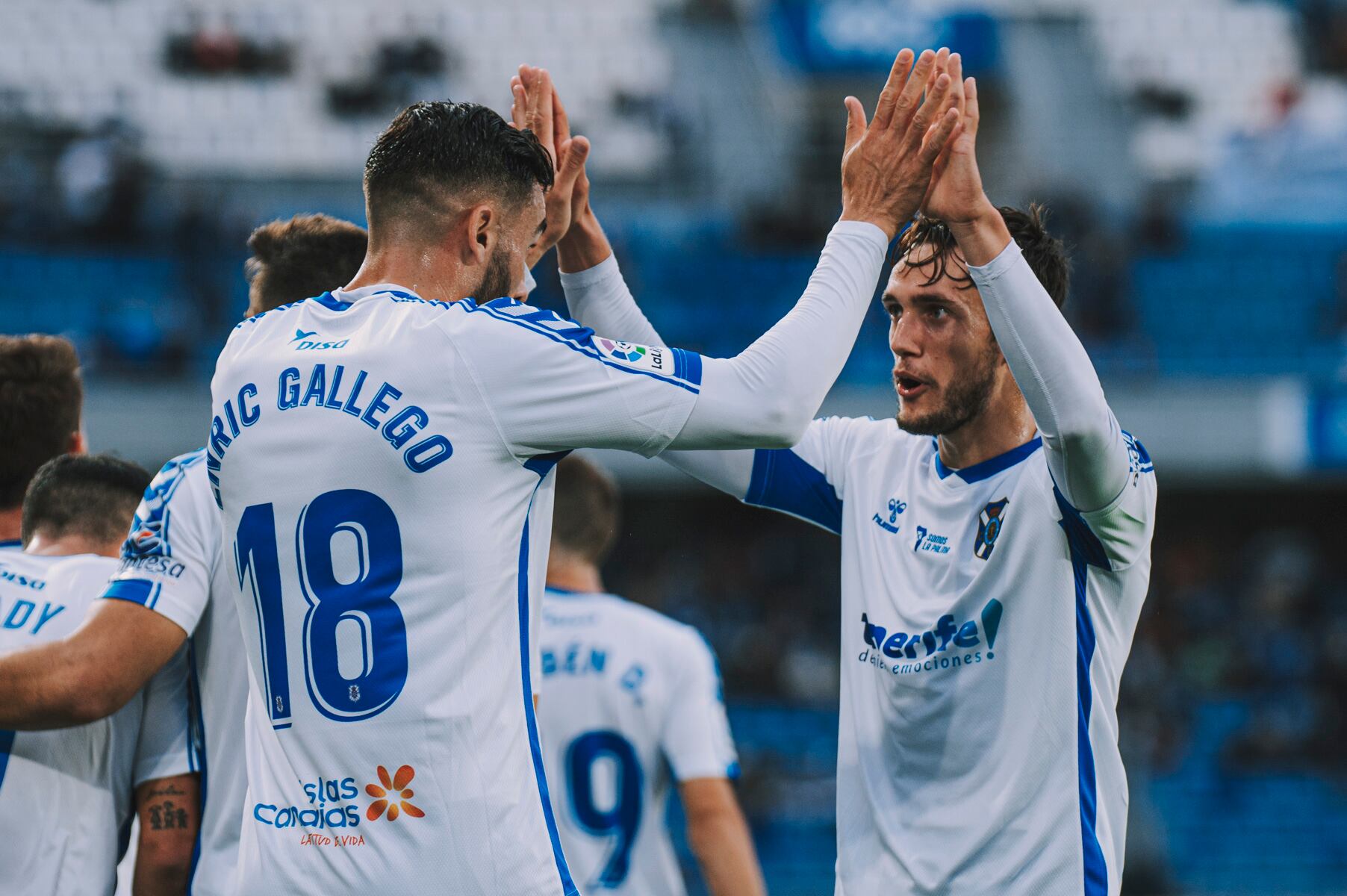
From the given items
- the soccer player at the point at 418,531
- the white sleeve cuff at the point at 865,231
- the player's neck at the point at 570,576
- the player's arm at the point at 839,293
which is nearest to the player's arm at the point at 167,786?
the soccer player at the point at 418,531

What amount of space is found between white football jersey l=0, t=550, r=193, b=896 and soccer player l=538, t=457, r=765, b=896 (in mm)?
1689

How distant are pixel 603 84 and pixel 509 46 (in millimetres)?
1542

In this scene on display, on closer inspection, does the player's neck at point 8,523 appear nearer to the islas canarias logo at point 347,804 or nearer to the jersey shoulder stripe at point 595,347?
the islas canarias logo at point 347,804

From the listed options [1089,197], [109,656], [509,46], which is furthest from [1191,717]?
[109,656]

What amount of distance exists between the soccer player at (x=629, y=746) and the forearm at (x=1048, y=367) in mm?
2043

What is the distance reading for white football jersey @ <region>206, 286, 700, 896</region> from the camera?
8.46ft

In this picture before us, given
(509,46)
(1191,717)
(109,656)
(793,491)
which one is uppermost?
(509,46)

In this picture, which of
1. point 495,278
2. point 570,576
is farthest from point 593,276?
point 570,576

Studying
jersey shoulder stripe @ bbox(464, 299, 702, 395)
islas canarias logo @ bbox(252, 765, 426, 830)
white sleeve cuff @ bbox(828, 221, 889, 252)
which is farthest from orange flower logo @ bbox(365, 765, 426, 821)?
white sleeve cuff @ bbox(828, 221, 889, 252)

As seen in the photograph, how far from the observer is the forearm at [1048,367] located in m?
2.92

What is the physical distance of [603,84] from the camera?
803 inches

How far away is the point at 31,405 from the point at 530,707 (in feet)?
4.96

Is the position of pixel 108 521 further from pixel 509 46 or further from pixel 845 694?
pixel 509 46

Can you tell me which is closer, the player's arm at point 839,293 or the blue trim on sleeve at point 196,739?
the player's arm at point 839,293
